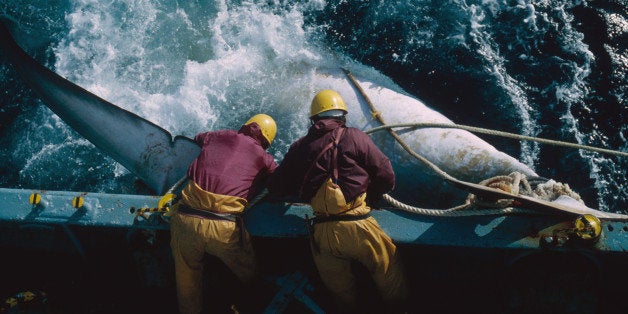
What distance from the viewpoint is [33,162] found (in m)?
5.12

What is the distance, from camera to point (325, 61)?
4789 mm

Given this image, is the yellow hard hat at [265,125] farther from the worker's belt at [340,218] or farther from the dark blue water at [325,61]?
the worker's belt at [340,218]

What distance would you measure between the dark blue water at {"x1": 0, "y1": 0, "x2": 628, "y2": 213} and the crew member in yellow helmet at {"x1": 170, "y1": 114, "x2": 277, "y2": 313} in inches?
57.8

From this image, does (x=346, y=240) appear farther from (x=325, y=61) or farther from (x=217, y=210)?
(x=325, y=61)

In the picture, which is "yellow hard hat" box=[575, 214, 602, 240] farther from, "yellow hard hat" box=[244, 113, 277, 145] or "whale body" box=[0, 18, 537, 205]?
"yellow hard hat" box=[244, 113, 277, 145]

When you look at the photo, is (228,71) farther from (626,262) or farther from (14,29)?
(626,262)

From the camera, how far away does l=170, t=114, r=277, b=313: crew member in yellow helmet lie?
2736mm

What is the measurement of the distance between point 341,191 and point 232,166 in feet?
2.95

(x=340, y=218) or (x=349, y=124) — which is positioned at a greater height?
(x=349, y=124)

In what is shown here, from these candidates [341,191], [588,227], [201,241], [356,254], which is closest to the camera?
[588,227]

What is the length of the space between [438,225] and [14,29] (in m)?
6.88

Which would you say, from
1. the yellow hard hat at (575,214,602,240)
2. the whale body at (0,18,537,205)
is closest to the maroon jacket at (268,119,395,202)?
the whale body at (0,18,537,205)

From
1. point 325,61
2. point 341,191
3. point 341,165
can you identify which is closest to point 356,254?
point 341,191

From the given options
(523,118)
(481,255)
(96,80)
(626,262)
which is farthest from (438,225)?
(96,80)
